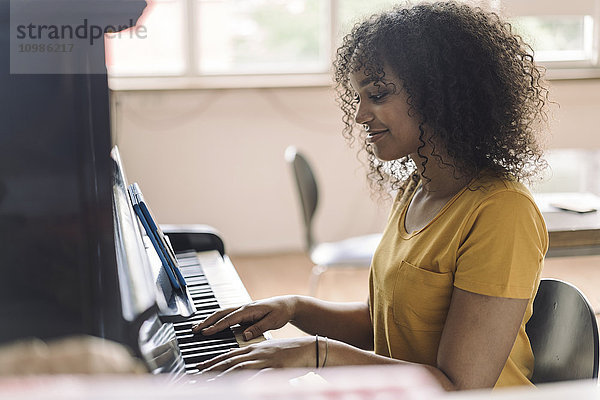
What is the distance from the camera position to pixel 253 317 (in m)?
1.37

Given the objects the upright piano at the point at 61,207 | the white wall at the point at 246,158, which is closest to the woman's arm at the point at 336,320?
the upright piano at the point at 61,207

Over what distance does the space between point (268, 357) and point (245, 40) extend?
338 cm

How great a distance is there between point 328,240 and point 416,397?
4136 millimetres

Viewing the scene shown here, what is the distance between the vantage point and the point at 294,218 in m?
4.36

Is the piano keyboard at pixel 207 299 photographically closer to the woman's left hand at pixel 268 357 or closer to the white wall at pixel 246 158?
the woman's left hand at pixel 268 357

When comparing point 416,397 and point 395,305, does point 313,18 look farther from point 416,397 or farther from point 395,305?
point 416,397

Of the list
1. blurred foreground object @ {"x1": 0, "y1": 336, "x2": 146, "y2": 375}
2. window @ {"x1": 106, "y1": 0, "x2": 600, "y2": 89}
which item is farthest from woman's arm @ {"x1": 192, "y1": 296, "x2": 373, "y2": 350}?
window @ {"x1": 106, "y1": 0, "x2": 600, "y2": 89}

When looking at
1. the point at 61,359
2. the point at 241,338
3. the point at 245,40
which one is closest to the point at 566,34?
the point at 245,40

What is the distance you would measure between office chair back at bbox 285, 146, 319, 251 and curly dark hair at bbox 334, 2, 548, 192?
63.9 inches

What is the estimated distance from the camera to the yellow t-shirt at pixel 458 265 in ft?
3.71

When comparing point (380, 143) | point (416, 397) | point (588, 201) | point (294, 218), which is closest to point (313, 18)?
point (294, 218)

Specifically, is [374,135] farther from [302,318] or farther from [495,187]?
[302,318]

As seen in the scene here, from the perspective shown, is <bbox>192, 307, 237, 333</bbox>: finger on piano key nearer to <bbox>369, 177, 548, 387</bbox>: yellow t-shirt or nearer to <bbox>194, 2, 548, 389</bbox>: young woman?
<bbox>194, 2, 548, 389</bbox>: young woman

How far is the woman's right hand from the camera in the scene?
1310mm
